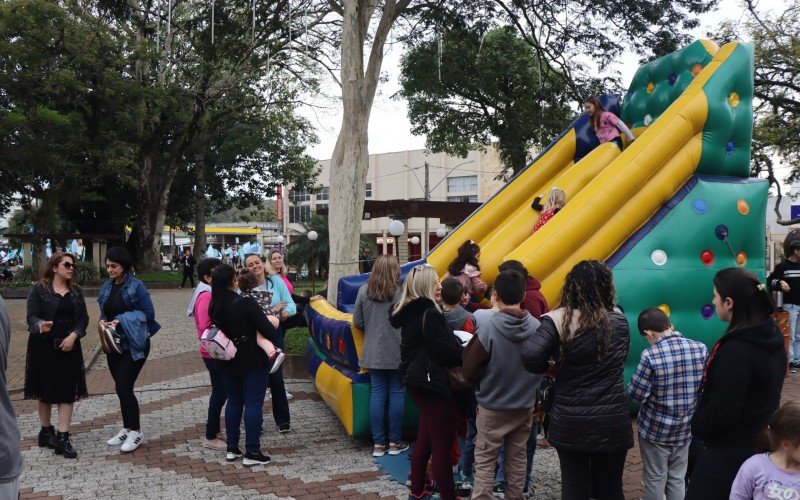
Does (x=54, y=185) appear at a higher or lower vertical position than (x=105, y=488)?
higher

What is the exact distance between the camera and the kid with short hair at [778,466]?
2.57m

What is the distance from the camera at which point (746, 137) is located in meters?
7.24

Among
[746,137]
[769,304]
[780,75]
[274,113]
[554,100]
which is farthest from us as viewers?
[274,113]

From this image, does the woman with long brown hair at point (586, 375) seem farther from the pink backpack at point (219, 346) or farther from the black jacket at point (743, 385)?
the pink backpack at point (219, 346)

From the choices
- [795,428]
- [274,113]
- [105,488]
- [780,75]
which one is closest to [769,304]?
[795,428]

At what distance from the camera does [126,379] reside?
236 inches

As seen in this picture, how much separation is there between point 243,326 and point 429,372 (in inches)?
67.9

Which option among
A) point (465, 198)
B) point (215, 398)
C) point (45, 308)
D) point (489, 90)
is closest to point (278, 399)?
point (215, 398)

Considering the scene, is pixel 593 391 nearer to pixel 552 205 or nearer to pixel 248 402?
pixel 248 402

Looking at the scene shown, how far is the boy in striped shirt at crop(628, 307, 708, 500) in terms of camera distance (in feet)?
12.5

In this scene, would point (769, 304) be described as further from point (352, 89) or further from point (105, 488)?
point (352, 89)

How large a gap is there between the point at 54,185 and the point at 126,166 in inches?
112

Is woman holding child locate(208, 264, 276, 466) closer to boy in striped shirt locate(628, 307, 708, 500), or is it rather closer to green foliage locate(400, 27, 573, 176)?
boy in striped shirt locate(628, 307, 708, 500)

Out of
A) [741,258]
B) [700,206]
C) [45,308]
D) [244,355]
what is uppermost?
[700,206]
